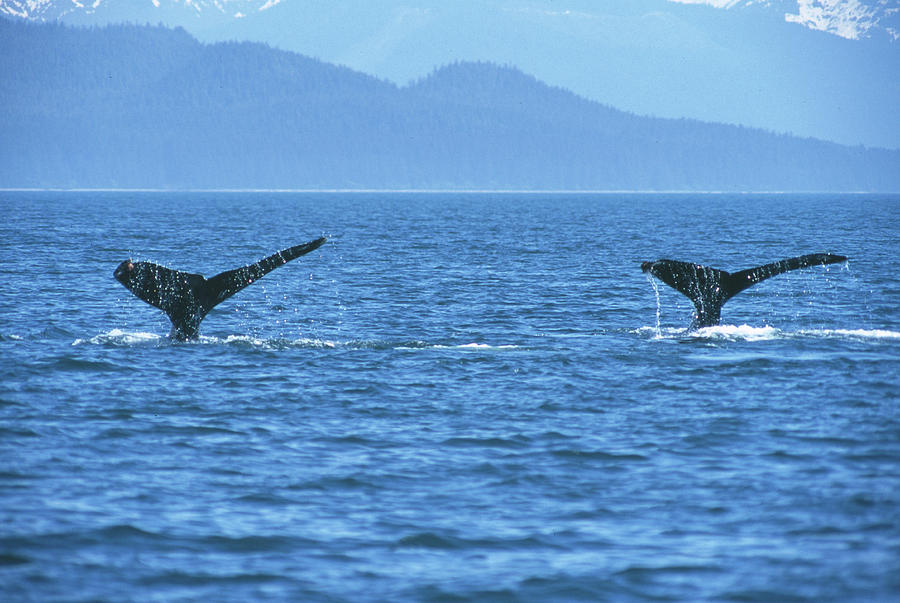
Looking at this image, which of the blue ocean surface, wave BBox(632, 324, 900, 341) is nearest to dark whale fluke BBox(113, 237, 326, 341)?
the blue ocean surface

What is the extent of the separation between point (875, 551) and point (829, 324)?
17.0 metres

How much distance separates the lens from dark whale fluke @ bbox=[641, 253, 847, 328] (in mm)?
19594

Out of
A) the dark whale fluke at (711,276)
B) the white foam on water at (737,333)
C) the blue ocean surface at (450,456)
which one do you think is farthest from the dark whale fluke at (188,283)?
the white foam on water at (737,333)

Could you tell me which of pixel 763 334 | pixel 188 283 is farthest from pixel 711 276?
pixel 188 283

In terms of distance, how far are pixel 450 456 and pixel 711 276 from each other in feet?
29.0

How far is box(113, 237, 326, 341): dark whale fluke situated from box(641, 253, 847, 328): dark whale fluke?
5890 millimetres

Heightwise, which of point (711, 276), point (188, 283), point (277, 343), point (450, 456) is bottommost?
point (450, 456)

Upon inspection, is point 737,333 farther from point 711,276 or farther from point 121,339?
point 121,339

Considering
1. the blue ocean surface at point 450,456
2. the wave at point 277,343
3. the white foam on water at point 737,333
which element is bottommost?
the blue ocean surface at point 450,456

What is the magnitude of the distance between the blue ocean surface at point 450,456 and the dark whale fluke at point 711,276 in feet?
3.25

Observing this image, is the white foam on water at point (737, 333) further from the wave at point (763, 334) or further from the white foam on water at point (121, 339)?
the white foam on water at point (121, 339)

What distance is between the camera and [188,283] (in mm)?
20484

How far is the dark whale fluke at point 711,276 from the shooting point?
19594 millimetres

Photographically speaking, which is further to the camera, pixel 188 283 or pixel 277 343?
pixel 277 343
